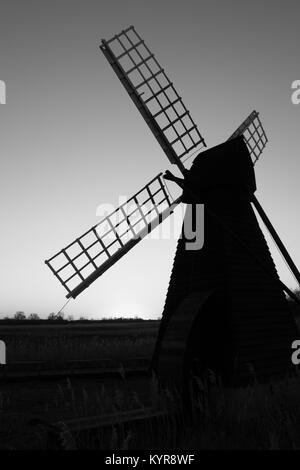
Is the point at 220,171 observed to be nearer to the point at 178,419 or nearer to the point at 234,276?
the point at 234,276

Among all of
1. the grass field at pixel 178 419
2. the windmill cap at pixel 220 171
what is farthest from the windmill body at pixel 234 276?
the grass field at pixel 178 419

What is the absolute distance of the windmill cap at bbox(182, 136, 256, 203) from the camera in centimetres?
995

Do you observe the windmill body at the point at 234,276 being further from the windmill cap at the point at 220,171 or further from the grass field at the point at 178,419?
the grass field at the point at 178,419

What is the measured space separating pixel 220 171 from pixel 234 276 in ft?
8.76

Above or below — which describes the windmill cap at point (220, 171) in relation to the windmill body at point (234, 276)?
above

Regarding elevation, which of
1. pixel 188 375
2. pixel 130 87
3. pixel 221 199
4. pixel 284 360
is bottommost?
pixel 188 375

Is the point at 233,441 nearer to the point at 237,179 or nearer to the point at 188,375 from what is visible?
the point at 188,375

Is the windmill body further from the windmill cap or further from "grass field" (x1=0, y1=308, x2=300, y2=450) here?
"grass field" (x1=0, y1=308, x2=300, y2=450)

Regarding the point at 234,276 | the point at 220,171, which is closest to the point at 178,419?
the point at 234,276

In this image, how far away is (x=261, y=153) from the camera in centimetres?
1338

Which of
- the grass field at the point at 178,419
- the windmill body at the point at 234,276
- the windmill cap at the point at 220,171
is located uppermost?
the windmill cap at the point at 220,171

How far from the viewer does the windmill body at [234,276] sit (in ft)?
27.7
